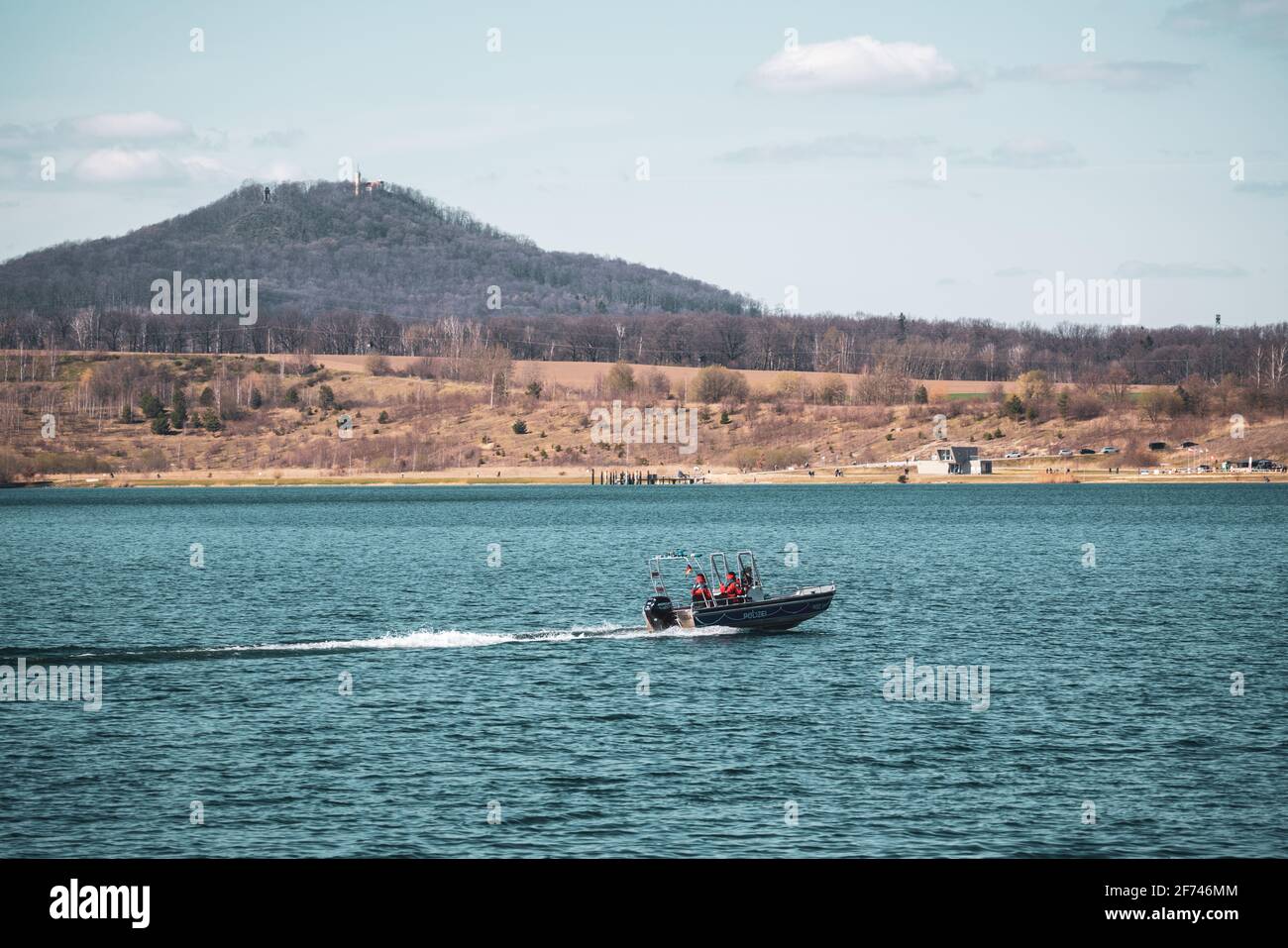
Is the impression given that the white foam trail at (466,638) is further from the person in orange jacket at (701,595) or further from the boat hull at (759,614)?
the person in orange jacket at (701,595)

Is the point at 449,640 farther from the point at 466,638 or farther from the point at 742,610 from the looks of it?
the point at 742,610

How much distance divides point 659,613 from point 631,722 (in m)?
18.9

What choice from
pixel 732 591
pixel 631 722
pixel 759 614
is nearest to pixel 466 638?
pixel 732 591

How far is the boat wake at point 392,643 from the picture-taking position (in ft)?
201

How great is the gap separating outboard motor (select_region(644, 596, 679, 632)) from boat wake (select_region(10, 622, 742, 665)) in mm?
600

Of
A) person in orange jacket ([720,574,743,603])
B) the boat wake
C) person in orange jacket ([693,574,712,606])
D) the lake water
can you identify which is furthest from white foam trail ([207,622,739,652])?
person in orange jacket ([720,574,743,603])

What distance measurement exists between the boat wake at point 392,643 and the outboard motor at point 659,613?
600mm

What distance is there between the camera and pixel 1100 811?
113ft

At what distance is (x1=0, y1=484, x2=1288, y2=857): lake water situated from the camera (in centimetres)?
3322

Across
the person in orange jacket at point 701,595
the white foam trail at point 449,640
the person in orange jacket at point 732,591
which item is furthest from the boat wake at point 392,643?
the person in orange jacket at point 732,591
